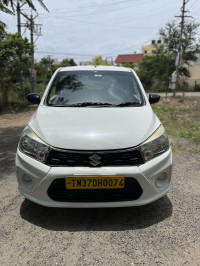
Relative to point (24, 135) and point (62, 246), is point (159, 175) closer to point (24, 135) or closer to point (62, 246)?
point (62, 246)

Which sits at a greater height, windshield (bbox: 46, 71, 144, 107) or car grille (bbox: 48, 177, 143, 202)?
windshield (bbox: 46, 71, 144, 107)

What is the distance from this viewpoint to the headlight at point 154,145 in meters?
2.54

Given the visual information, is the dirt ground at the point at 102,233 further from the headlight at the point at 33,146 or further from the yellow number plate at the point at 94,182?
the headlight at the point at 33,146

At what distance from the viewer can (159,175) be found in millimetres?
2611

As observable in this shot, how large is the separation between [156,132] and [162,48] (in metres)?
33.8

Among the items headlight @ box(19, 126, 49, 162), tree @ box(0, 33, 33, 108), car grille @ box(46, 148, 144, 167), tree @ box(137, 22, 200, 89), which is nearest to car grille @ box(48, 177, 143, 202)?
car grille @ box(46, 148, 144, 167)

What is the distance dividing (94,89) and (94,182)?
1.77 meters

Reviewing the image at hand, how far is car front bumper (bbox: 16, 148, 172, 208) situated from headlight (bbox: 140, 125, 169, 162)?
0.18 feet

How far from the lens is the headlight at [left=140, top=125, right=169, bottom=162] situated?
2.54m

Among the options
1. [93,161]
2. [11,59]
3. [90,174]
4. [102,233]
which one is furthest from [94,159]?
[11,59]

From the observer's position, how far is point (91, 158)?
244cm

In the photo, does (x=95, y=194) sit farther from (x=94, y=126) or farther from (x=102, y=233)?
(x=94, y=126)

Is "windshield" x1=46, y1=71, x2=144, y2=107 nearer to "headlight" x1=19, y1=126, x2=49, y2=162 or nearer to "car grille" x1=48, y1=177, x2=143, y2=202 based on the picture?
"headlight" x1=19, y1=126, x2=49, y2=162

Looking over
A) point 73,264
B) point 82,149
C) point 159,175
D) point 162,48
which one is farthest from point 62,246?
point 162,48
